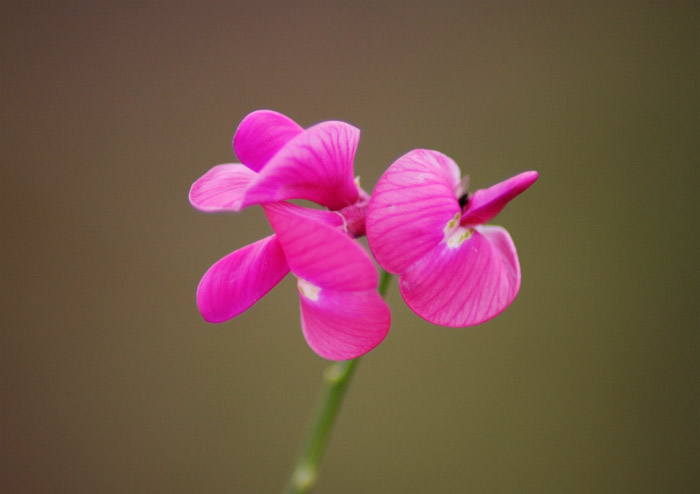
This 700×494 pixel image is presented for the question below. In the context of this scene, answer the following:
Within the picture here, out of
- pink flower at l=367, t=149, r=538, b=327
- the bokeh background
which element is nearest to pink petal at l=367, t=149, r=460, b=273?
pink flower at l=367, t=149, r=538, b=327

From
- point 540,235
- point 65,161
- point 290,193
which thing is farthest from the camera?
point 540,235

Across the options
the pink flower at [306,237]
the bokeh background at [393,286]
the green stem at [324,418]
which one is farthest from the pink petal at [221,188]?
the bokeh background at [393,286]

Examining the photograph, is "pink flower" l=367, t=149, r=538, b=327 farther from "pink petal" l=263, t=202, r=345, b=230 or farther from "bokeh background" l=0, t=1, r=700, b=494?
"bokeh background" l=0, t=1, r=700, b=494

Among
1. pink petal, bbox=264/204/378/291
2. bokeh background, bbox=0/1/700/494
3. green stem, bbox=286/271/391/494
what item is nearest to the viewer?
pink petal, bbox=264/204/378/291

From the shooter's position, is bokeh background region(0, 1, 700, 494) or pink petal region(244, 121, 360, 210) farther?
bokeh background region(0, 1, 700, 494)

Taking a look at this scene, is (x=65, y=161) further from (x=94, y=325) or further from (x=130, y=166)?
(x=94, y=325)

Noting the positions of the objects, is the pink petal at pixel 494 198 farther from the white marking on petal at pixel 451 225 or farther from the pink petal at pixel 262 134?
the pink petal at pixel 262 134

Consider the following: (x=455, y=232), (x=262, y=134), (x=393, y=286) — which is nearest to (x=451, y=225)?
(x=455, y=232)

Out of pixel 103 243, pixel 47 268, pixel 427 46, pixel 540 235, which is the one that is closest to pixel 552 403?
pixel 540 235
